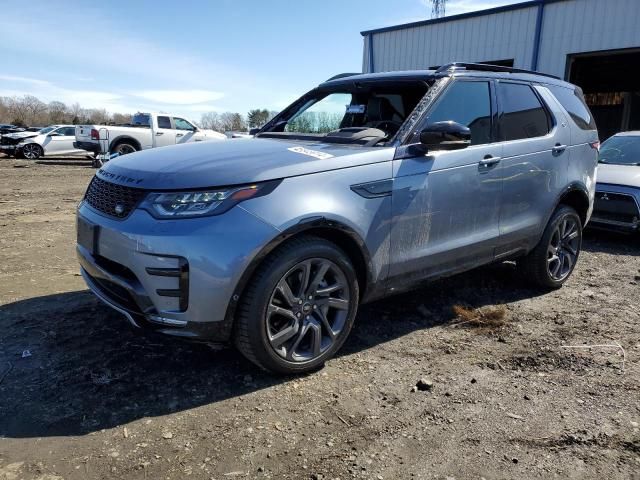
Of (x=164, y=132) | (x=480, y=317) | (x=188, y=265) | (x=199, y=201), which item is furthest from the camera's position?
(x=164, y=132)

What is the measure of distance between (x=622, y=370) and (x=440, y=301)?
153 centimetres

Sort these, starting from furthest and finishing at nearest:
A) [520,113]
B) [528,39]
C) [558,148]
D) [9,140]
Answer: [9,140] → [528,39] → [558,148] → [520,113]

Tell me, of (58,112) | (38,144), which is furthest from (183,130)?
(58,112)

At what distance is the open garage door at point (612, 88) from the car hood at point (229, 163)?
16.5 metres

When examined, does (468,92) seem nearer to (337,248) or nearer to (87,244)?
(337,248)

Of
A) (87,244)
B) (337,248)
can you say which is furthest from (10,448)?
(337,248)

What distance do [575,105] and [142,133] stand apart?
16.1 m

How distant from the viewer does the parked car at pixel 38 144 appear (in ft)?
71.3

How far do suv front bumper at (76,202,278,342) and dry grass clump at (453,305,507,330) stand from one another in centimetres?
208

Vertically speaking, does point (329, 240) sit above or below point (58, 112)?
below

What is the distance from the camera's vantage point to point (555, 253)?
481cm

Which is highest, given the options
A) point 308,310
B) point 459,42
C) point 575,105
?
point 459,42

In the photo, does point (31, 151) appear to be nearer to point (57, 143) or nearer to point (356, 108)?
point (57, 143)

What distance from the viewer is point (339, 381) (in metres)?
3.08
